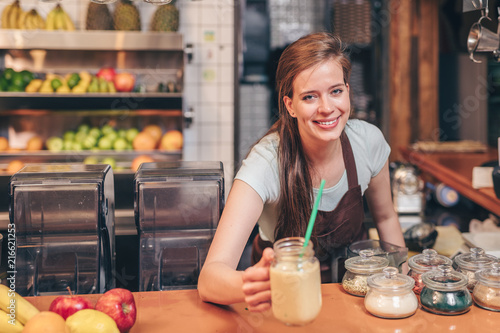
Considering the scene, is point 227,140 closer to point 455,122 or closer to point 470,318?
point 455,122

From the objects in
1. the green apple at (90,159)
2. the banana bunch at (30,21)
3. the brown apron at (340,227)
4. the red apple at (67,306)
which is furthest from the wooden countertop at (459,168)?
the banana bunch at (30,21)

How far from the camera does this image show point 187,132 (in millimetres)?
4738

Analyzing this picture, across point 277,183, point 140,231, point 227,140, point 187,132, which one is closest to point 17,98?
point 187,132

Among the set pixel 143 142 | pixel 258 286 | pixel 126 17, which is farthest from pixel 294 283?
pixel 126 17

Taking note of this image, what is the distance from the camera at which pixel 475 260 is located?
153 centimetres

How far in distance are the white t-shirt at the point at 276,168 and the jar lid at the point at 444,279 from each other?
1.90ft

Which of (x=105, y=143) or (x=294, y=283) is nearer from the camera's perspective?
(x=294, y=283)

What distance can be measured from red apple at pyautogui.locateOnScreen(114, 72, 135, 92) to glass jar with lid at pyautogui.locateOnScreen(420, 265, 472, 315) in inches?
127

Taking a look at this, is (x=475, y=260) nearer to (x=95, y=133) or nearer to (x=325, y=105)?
(x=325, y=105)

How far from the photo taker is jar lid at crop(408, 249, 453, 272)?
151 cm

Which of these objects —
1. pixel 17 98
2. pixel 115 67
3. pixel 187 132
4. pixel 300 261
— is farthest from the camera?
pixel 187 132

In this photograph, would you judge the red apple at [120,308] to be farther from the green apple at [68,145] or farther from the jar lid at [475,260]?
the green apple at [68,145]

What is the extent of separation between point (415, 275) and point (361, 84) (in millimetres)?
4112

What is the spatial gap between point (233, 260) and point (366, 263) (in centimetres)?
41
